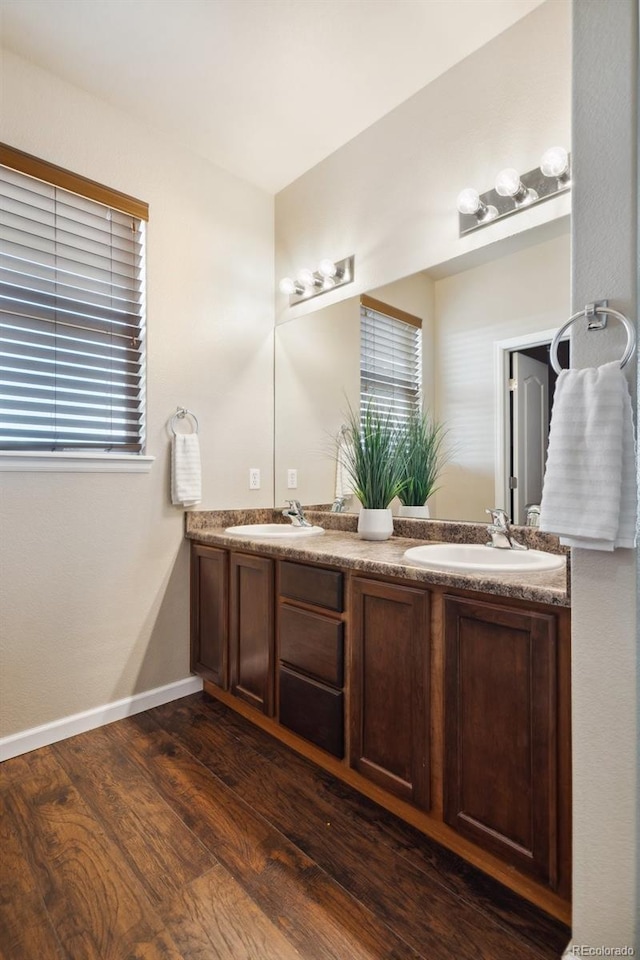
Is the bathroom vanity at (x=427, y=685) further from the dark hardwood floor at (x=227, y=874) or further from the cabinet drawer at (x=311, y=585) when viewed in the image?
the dark hardwood floor at (x=227, y=874)

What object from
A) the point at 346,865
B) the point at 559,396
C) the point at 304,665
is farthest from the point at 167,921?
the point at 559,396

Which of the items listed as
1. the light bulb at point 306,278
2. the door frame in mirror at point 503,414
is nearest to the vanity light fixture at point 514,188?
the door frame in mirror at point 503,414

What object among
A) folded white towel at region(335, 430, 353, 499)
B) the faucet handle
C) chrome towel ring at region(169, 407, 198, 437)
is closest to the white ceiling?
chrome towel ring at region(169, 407, 198, 437)

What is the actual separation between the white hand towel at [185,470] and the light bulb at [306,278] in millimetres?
1000

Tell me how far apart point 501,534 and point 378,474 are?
1.90 ft

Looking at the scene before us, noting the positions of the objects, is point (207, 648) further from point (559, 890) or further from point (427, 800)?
point (559, 890)

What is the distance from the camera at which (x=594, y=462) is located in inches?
40.2

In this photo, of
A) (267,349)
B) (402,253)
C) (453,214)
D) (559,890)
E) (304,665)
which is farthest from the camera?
(267,349)

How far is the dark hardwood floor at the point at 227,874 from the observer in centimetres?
119

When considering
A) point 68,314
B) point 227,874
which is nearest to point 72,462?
point 68,314

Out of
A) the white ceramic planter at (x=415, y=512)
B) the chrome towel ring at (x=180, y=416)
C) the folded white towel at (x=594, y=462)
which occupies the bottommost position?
the white ceramic planter at (x=415, y=512)

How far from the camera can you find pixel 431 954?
45.6 inches

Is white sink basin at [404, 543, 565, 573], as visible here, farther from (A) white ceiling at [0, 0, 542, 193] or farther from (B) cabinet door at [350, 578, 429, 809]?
(A) white ceiling at [0, 0, 542, 193]

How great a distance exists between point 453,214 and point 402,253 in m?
0.27
